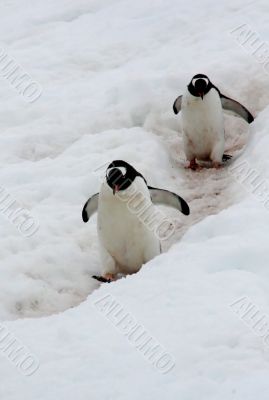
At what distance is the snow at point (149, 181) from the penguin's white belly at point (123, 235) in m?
0.29

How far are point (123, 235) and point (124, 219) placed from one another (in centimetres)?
13

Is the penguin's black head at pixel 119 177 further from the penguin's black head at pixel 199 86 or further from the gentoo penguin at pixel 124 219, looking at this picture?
the penguin's black head at pixel 199 86

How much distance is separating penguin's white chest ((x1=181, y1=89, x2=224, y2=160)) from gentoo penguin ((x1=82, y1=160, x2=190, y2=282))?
5.64ft

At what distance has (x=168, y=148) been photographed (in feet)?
23.3

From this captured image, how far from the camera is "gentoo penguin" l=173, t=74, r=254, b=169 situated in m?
6.54

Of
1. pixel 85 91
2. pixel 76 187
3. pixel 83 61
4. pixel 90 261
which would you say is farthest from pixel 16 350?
pixel 83 61

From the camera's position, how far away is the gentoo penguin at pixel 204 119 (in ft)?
21.4

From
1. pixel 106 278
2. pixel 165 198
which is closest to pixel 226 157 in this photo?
pixel 165 198

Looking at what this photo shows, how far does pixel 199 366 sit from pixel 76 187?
3.29 m

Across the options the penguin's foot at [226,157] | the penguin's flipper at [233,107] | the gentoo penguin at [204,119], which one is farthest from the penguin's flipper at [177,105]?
the penguin's foot at [226,157]

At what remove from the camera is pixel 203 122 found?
6617 millimetres

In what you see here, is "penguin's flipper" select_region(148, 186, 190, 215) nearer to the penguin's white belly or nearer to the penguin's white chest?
the penguin's white belly

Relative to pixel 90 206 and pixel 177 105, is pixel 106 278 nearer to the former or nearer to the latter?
pixel 90 206

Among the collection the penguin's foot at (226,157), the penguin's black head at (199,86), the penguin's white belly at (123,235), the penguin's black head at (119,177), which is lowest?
the penguin's foot at (226,157)
